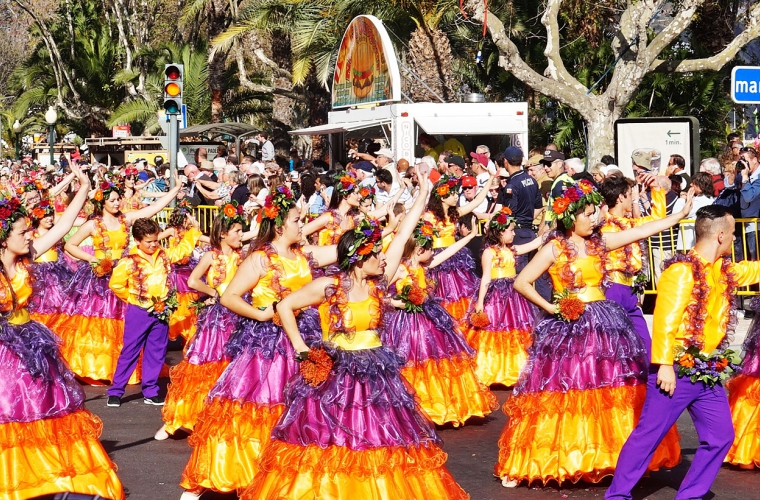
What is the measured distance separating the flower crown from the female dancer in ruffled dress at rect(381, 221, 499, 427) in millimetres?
3710

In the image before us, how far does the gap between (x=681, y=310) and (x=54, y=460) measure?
3.77m

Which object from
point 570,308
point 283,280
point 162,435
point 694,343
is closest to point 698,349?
point 694,343

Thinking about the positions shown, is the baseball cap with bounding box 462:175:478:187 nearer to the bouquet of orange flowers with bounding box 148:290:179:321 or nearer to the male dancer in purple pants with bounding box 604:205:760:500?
the bouquet of orange flowers with bounding box 148:290:179:321

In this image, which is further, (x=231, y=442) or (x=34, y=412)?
(x=231, y=442)

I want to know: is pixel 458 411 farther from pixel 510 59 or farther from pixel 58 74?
pixel 58 74

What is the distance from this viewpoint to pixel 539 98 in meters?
29.5

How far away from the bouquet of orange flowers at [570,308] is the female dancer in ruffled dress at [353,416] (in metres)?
1.43

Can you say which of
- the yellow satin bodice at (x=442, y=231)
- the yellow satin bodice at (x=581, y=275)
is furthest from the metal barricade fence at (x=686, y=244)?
the yellow satin bodice at (x=581, y=275)

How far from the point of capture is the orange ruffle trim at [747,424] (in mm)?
7770

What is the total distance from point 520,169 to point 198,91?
2535 centimetres

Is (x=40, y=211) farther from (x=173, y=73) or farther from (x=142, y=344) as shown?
(x=173, y=73)

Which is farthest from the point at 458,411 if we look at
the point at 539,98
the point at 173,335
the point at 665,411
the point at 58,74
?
the point at 58,74

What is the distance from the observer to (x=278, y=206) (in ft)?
24.5

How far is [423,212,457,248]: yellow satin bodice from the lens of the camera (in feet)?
39.1
